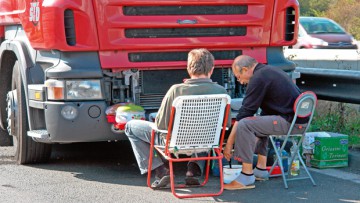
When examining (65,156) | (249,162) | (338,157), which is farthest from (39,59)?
(338,157)

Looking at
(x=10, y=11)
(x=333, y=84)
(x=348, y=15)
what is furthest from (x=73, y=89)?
(x=348, y=15)

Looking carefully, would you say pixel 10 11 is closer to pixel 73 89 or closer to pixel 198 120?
pixel 73 89

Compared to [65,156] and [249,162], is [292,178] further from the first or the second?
[65,156]

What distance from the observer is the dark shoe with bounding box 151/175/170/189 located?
738 centimetres

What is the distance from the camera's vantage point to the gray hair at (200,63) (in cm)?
724

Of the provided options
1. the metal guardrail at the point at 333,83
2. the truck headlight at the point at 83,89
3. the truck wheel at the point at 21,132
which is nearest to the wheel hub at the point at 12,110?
the truck wheel at the point at 21,132

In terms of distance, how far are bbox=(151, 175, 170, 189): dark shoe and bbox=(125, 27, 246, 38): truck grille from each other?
1546mm

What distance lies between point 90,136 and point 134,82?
72 cm

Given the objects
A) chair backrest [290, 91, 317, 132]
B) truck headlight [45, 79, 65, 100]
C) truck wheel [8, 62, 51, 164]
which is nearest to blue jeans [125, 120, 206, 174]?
truck headlight [45, 79, 65, 100]

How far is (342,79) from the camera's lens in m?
9.52

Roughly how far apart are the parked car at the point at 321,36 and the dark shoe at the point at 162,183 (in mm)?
18638

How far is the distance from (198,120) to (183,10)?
5.48 ft

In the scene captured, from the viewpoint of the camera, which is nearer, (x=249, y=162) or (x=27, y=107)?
(x=249, y=162)

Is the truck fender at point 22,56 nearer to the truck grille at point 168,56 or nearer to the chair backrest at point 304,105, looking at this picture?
the truck grille at point 168,56
